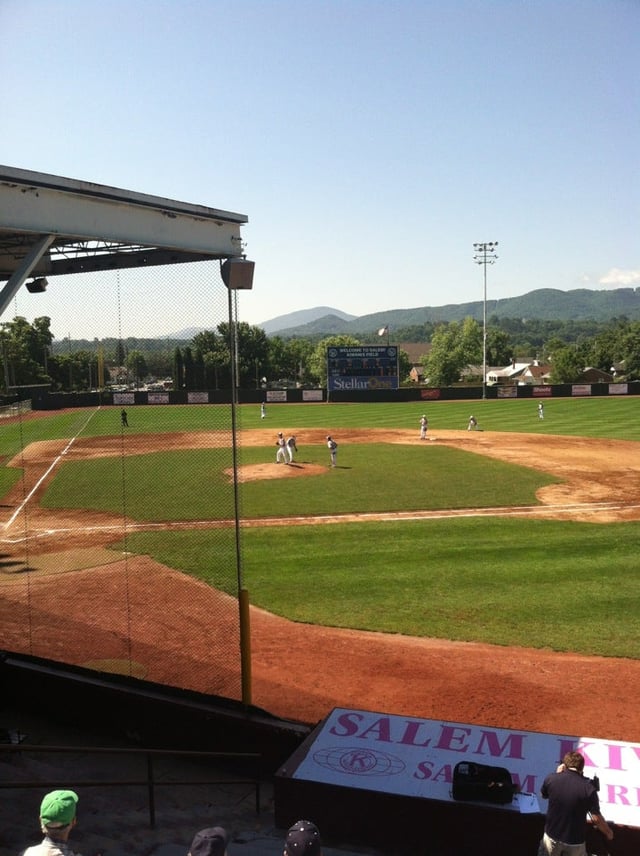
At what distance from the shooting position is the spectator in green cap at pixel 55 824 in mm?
3689

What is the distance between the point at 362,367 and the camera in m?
62.2

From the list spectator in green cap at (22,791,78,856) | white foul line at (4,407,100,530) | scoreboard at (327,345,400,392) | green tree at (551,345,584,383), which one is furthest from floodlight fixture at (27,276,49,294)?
green tree at (551,345,584,383)

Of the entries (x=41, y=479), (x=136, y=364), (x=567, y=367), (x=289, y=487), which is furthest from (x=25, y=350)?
(x=567, y=367)

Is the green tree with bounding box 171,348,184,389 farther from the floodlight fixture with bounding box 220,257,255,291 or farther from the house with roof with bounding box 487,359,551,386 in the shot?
the house with roof with bounding box 487,359,551,386

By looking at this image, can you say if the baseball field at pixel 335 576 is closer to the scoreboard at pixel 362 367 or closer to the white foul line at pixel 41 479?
the white foul line at pixel 41 479

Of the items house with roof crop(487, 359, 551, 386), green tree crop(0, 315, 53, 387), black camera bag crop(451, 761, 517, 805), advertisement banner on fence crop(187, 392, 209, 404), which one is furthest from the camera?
house with roof crop(487, 359, 551, 386)

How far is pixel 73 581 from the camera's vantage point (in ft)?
48.9

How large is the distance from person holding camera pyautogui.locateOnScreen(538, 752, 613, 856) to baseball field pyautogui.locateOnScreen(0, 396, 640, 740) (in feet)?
13.0

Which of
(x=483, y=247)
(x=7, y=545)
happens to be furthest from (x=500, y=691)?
(x=483, y=247)

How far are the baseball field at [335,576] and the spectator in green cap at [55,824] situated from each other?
4464 millimetres

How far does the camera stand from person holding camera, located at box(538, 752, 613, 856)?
519 cm

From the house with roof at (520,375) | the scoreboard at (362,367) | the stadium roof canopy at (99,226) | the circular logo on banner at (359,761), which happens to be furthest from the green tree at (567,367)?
the circular logo on banner at (359,761)

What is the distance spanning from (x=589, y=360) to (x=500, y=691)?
116 meters

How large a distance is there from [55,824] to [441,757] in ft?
13.6
